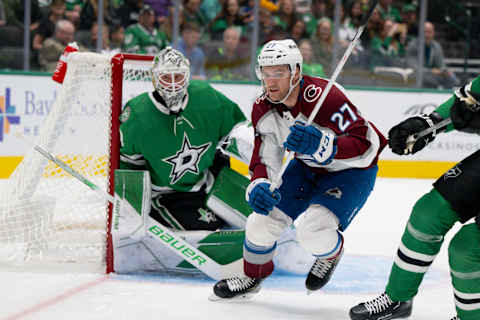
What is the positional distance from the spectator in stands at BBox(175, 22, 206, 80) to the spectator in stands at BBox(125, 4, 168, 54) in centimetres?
17

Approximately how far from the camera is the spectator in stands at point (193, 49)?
631 centimetres

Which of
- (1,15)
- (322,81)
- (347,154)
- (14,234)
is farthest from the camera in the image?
(1,15)

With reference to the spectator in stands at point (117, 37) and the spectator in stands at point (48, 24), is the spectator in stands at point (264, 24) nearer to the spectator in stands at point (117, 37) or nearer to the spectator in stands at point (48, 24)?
the spectator in stands at point (117, 37)

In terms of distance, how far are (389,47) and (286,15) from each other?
1.04 meters

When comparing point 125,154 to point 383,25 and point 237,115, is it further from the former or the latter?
point 383,25

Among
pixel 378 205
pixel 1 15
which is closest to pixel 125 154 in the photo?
pixel 378 205

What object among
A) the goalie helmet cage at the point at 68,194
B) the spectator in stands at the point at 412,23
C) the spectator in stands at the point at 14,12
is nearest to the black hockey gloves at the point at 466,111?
the goalie helmet cage at the point at 68,194

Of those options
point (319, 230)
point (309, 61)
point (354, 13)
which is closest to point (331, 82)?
point (319, 230)

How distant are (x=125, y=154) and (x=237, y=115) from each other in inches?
17.7

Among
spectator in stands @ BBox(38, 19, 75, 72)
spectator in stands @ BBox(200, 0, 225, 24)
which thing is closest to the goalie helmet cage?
spectator in stands @ BBox(38, 19, 75, 72)

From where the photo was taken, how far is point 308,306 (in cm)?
236

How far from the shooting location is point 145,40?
624 cm

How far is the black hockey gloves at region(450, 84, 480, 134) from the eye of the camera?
5.99ft

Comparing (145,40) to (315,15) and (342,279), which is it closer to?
(315,15)
